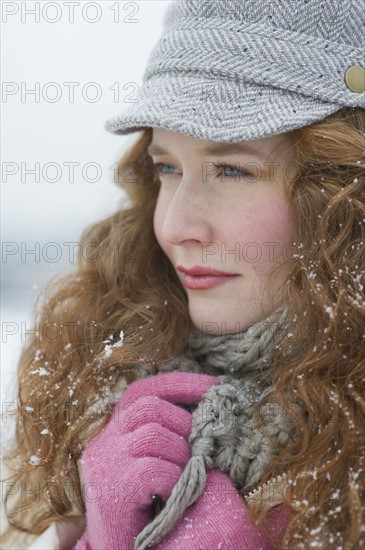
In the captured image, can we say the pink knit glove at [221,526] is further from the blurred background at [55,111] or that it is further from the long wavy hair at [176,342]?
the blurred background at [55,111]

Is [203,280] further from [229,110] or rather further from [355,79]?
[355,79]

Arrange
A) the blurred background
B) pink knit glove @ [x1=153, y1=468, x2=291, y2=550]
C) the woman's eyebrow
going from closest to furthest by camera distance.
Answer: pink knit glove @ [x1=153, y1=468, x2=291, y2=550] < the woman's eyebrow < the blurred background

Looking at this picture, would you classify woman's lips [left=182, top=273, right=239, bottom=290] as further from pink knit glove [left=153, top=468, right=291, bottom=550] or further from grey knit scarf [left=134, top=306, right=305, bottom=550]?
pink knit glove [left=153, top=468, right=291, bottom=550]

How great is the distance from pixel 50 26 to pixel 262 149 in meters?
2.03

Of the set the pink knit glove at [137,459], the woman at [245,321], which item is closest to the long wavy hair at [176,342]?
the woman at [245,321]

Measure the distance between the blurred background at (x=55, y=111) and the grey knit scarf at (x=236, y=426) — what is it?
50.8 inches

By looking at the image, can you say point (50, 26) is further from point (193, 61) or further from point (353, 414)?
point (353, 414)

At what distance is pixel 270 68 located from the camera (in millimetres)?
1188

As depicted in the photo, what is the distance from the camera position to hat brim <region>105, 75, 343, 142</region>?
3.86 feet

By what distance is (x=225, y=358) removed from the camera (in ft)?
4.36

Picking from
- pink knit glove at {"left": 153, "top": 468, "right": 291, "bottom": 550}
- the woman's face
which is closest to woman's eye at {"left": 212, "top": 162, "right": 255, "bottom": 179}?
the woman's face

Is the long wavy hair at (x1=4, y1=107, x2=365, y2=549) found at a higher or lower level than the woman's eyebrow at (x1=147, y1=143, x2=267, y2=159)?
lower

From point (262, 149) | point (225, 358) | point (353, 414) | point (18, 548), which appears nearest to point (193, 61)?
→ point (262, 149)

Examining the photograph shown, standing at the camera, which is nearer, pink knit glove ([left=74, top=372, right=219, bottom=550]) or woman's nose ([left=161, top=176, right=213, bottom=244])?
pink knit glove ([left=74, top=372, right=219, bottom=550])
